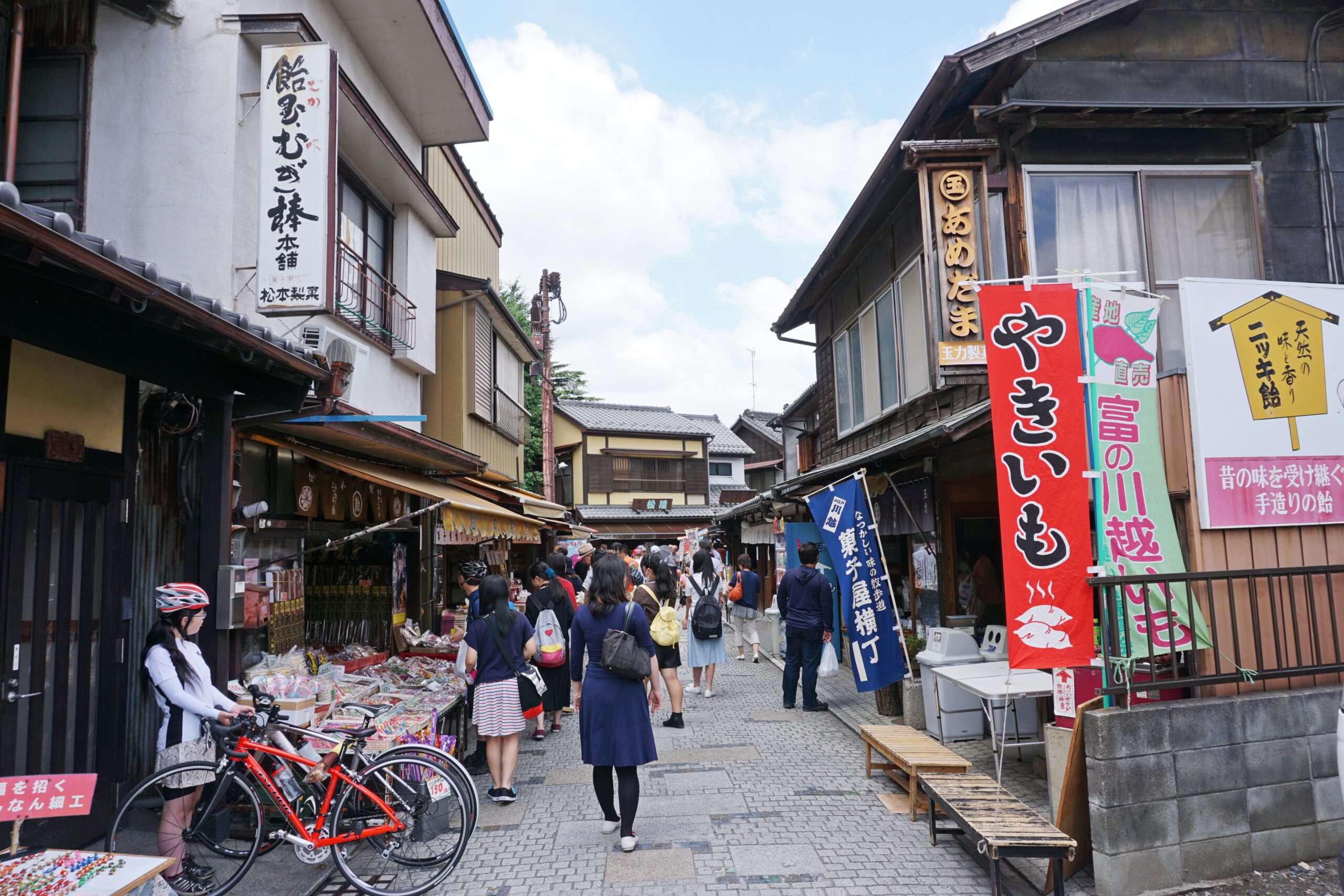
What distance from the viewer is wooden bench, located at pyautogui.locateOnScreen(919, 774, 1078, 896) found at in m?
4.67

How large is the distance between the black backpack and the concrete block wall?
7.06 m

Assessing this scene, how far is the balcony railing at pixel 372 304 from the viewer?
966cm

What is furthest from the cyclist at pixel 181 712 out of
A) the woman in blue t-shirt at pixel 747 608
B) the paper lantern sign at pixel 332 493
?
the woman in blue t-shirt at pixel 747 608

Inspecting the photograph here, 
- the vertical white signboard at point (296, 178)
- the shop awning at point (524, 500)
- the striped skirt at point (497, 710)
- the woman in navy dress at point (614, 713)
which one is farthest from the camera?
the shop awning at point (524, 500)

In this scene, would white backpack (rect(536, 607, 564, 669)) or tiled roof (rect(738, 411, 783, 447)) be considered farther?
tiled roof (rect(738, 411, 783, 447))

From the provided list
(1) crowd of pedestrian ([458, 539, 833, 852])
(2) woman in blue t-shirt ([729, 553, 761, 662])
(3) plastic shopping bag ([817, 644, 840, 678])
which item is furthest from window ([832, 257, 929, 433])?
(3) plastic shopping bag ([817, 644, 840, 678])

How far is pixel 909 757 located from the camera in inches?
254

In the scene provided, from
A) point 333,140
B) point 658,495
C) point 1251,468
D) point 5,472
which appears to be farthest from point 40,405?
point 658,495

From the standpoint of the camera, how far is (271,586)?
7.23m

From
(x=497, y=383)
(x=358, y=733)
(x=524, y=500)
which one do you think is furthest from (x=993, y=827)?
(x=497, y=383)

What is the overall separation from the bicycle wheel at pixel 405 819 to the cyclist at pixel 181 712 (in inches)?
33.5

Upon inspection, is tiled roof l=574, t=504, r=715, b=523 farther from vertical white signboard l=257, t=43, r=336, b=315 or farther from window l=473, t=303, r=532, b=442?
vertical white signboard l=257, t=43, r=336, b=315

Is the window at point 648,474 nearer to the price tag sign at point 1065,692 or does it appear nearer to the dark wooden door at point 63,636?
the dark wooden door at point 63,636

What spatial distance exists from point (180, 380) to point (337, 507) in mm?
3411
